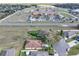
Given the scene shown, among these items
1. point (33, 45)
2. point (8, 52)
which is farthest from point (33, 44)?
point (8, 52)

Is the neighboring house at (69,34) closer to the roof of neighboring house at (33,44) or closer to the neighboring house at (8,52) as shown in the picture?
the roof of neighboring house at (33,44)

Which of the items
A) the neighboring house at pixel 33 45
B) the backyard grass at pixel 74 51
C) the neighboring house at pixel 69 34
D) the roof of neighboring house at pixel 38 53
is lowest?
the roof of neighboring house at pixel 38 53

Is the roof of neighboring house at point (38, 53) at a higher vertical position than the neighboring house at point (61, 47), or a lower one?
lower

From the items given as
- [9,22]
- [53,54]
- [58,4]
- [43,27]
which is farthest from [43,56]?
[58,4]

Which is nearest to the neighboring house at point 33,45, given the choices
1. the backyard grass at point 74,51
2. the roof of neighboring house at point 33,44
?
the roof of neighboring house at point 33,44

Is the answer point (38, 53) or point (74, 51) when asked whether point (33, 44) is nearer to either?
point (38, 53)

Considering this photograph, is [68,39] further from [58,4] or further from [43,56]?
[58,4]

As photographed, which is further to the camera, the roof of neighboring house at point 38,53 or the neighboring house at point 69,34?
the neighboring house at point 69,34
